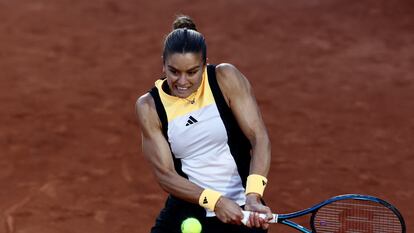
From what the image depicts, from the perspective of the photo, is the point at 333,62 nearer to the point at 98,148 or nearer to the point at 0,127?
the point at 98,148

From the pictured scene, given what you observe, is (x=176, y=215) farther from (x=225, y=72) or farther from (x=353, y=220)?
(x=353, y=220)

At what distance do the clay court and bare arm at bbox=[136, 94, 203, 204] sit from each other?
1761 millimetres

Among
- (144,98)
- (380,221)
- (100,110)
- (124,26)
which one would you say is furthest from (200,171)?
(124,26)

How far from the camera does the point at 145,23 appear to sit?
31.4ft

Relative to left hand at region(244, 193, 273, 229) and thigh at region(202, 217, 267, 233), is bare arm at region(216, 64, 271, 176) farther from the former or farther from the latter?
thigh at region(202, 217, 267, 233)

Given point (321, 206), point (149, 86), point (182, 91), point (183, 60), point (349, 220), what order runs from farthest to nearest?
point (149, 86) < point (349, 220) < point (321, 206) < point (182, 91) < point (183, 60)

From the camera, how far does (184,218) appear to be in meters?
4.61

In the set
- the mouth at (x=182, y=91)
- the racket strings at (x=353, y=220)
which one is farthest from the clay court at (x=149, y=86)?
the mouth at (x=182, y=91)

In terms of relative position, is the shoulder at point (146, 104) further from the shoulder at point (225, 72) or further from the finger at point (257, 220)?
the finger at point (257, 220)

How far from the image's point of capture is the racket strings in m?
4.89

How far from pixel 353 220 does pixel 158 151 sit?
129 cm

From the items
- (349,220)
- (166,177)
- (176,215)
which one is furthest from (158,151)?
(349,220)

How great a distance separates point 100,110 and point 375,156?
242 cm

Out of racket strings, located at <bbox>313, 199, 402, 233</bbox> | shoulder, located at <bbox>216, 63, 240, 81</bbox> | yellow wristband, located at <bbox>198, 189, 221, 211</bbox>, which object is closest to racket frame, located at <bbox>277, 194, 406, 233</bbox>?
racket strings, located at <bbox>313, 199, 402, 233</bbox>
